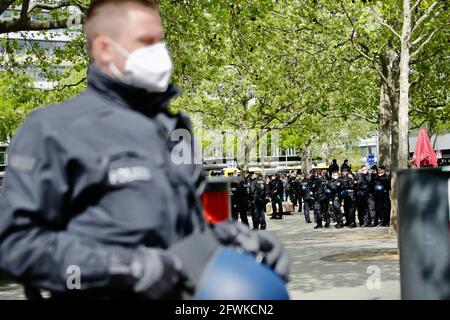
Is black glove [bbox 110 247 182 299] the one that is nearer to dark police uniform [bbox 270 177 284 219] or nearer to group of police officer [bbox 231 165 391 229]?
group of police officer [bbox 231 165 391 229]

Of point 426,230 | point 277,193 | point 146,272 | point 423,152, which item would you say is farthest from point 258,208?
point 146,272

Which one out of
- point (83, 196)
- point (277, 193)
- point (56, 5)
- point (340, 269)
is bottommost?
point (340, 269)

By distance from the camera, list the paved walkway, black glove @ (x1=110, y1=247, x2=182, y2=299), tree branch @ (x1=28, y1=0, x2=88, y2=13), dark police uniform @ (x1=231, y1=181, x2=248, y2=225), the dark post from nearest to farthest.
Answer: black glove @ (x1=110, y1=247, x2=182, y2=299)
the dark post
the paved walkway
tree branch @ (x1=28, y1=0, x2=88, y2=13)
dark police uniform @ (x1=231, y1=181, x2=248, y2=225)

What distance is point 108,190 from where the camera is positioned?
2146mm

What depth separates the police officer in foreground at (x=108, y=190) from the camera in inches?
81.4

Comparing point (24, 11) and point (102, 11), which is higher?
point (24, 11)

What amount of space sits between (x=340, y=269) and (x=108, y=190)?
32.0 ft

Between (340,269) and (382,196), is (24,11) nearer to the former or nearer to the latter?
(340,269)

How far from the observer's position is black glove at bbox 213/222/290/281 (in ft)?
7.63

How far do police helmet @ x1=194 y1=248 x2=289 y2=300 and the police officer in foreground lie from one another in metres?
Answer: 0.08

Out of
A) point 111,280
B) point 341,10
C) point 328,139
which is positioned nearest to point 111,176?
point 111,280

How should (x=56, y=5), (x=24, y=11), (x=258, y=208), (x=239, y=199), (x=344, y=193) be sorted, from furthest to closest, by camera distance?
(x=239, y=199), (x=258, y=208), (x=344, y=193), (x=56, y=5), (x=24, y=11)

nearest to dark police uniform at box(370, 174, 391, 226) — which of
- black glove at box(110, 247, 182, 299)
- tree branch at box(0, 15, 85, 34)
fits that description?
tree branch at box(0, 15, 85, 34)

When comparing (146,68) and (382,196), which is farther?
(382,196)
